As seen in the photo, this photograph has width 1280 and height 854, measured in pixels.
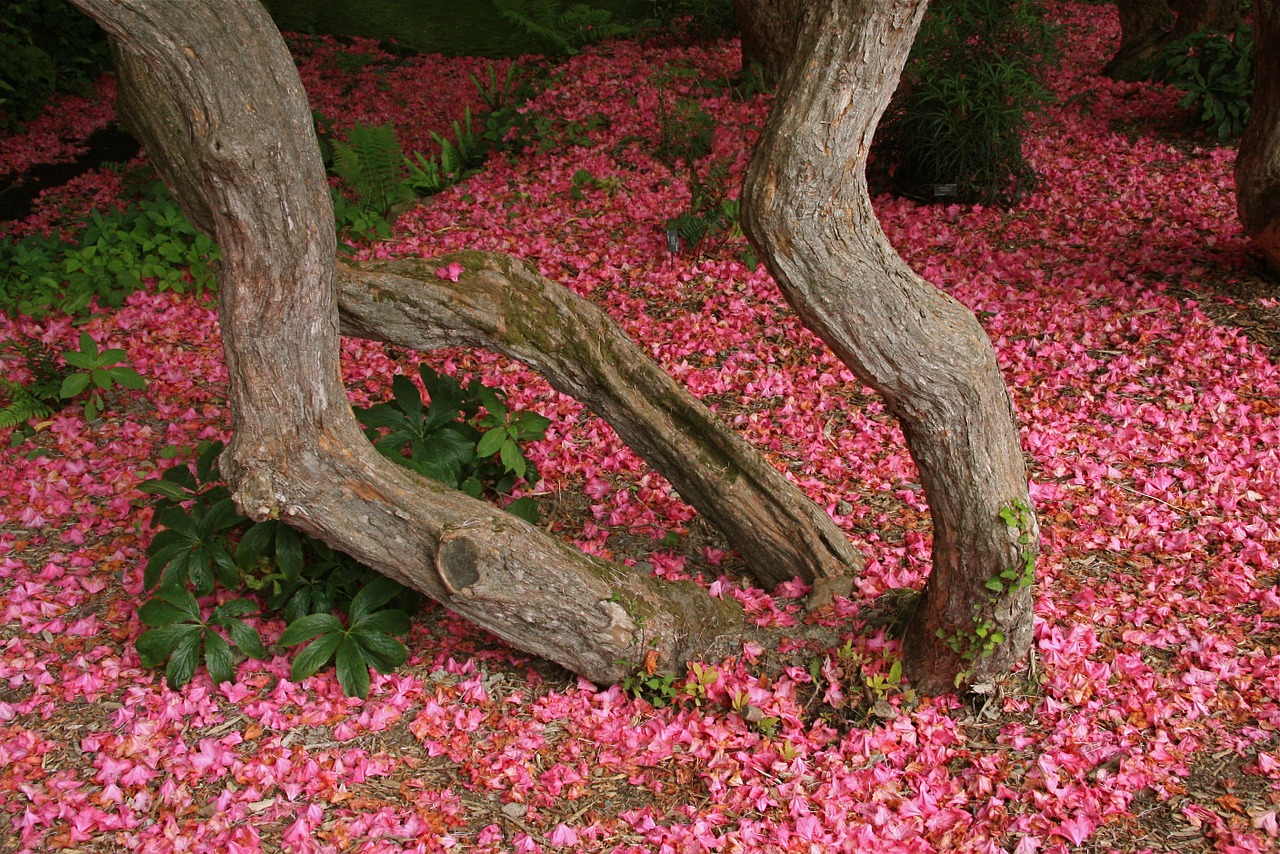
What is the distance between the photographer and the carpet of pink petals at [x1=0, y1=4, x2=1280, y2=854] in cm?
295

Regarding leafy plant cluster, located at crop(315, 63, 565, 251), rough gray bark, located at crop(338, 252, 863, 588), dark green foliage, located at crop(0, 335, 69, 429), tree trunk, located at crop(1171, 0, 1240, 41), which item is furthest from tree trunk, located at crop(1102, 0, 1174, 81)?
dark green foliage, located at crop(0, 335, 69, 429)

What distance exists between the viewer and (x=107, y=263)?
626 cm

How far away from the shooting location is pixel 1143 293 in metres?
5.67

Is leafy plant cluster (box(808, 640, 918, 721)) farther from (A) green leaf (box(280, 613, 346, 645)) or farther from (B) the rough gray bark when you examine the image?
(A) green leaf (box(280, 613, 346, 645))

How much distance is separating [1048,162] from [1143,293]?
7.09 feet

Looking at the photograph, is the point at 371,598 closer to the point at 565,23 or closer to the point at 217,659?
the point at 217,659

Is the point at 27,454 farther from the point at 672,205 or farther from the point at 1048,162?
the point at 1048,162

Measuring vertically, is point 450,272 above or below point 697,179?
above

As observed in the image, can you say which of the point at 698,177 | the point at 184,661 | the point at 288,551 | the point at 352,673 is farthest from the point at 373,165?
the point at 352,673

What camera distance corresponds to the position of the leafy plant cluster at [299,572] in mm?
3352

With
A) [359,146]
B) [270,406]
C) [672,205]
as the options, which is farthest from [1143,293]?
[359,146]

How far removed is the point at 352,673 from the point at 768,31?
275 inches

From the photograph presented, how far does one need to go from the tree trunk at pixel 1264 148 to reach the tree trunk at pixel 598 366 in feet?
11.0

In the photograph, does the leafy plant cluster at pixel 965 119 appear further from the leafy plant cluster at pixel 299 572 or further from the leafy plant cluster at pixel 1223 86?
the leafy plant cluster at pixel 299 572
